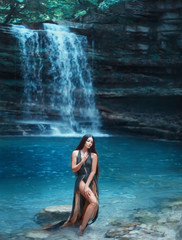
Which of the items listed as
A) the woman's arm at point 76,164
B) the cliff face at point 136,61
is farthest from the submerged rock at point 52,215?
the cliff face at point 136,61

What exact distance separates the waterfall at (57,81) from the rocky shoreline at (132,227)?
1399 cm

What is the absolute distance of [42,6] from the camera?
2403 centimetres

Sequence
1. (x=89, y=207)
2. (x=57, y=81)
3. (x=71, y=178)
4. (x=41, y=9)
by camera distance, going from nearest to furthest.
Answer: (x=89, y=207) → (x=71, y=178) → (x=57, y=81) → (x=41, y=9)

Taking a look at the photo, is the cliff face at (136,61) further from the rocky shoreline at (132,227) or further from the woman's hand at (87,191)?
the woman's hand at (87,191)

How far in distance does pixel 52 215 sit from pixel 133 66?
16.8 m

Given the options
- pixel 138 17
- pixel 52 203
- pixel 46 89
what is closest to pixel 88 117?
pixel 46 89

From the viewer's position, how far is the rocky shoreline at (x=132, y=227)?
5.54 meters

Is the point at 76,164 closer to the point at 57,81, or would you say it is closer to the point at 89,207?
the point at 89,207

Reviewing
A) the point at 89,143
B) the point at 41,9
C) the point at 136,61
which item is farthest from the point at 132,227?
the point at 41,9

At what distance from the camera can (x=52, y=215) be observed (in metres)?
6.46

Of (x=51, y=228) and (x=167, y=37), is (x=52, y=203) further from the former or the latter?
(x=167, y=37)

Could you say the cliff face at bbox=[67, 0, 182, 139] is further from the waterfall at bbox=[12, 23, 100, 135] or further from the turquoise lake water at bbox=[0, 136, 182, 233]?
the turquoise lake water at bbox=[0, 136, 182, 233]

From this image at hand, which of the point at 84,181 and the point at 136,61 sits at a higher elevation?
the point at 136,61

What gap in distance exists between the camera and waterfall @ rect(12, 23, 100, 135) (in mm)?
21156
